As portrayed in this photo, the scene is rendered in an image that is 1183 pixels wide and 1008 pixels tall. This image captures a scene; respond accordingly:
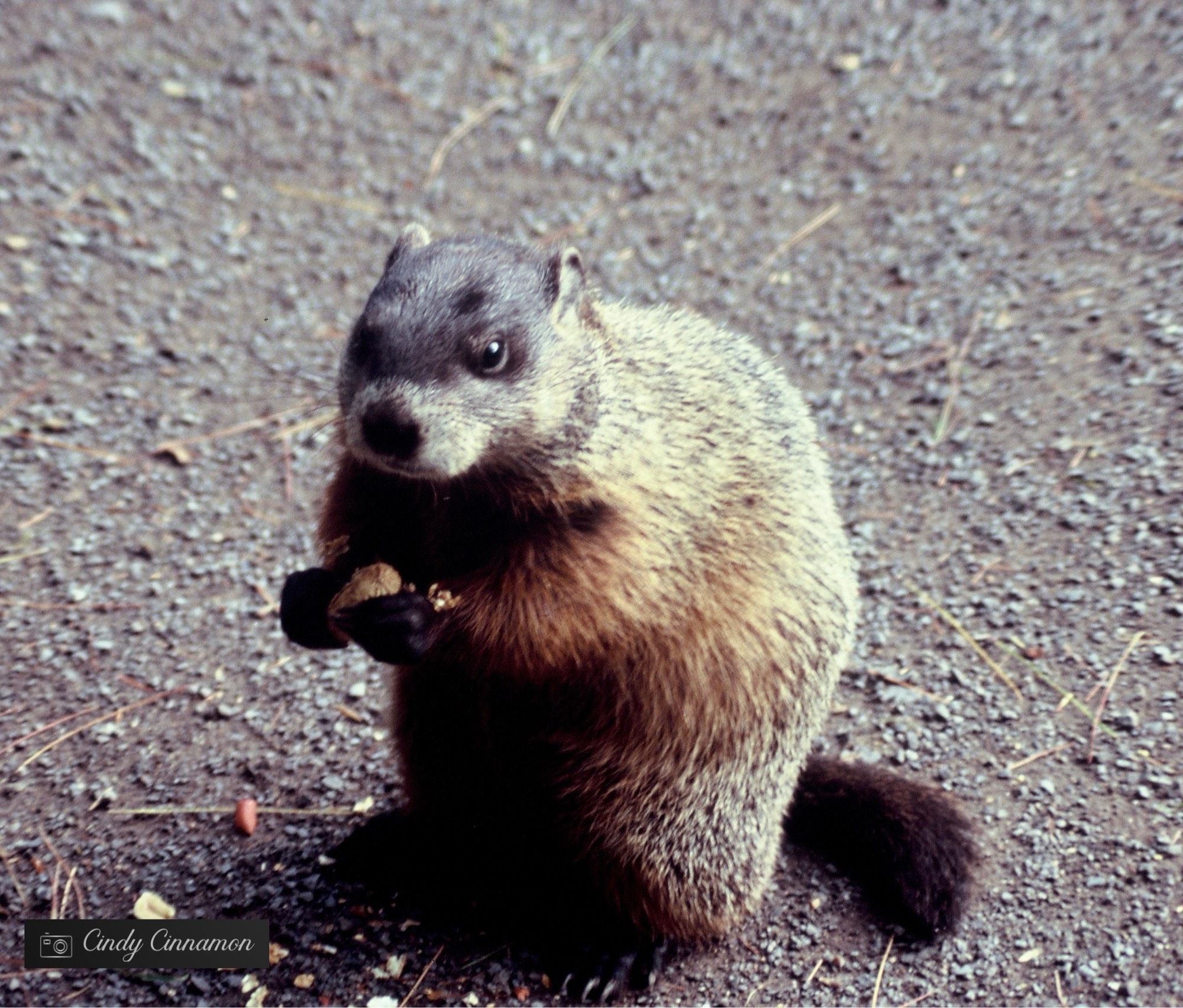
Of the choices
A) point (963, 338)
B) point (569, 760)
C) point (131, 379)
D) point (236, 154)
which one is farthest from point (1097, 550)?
point (236, 154)

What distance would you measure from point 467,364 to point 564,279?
416 mm

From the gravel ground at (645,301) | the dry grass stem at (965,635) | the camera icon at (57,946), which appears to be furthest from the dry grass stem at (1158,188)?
the camera icon at (57,946)

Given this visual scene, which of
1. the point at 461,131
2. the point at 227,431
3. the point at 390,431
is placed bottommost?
the point at 227,431

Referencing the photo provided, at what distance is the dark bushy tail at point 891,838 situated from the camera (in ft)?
11.3

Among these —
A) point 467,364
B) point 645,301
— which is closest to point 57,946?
point 467,364

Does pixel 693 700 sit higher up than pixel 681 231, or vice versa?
pixel 681 231

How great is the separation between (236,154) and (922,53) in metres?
4.08

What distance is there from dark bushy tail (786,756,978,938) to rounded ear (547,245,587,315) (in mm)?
1846

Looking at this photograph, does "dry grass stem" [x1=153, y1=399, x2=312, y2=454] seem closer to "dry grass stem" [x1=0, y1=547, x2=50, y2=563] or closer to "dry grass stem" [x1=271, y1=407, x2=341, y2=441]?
"dry grass stem" [x1=271, y1=407, x2=341, y2=441]

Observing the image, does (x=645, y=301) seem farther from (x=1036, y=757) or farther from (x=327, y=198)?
(x=1036, y=757)

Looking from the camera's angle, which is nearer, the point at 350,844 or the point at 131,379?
the point at 350,844

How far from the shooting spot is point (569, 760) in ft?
10.7

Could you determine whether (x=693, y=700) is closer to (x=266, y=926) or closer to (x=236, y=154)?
(x=266, y=926)

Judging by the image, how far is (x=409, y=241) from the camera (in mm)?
3086
